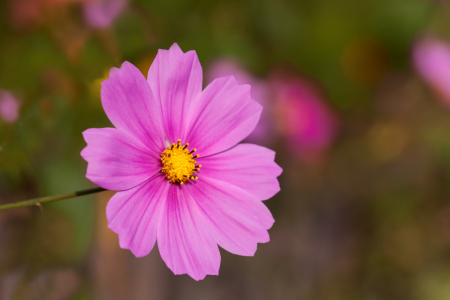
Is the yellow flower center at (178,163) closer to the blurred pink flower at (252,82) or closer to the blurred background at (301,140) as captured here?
the blurred background at (301,140)

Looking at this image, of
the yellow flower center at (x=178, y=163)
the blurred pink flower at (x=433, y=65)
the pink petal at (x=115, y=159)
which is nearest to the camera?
the pink petal at (x=115, y=159)

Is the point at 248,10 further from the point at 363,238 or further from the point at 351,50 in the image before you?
the point at 363,238

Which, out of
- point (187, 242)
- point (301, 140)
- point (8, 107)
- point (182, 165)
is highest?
point (301, 140)

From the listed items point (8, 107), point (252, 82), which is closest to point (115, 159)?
point (8, 107)

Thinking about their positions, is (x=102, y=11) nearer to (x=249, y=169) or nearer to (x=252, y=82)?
(x=252, y=82)

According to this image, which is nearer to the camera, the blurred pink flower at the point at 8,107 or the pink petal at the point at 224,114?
the pink petal at the point at 224,114

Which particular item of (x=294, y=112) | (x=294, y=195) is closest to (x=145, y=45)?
(x=294, y=112)

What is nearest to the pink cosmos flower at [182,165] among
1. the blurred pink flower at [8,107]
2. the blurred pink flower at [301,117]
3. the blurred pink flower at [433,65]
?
the blurred pink flower at [8,107]
